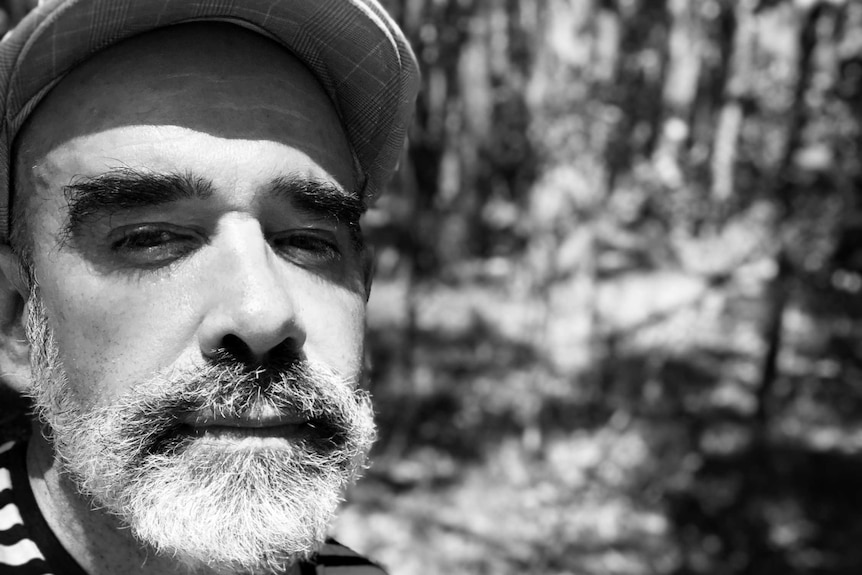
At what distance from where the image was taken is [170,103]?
1417 mm

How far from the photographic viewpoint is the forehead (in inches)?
55.1

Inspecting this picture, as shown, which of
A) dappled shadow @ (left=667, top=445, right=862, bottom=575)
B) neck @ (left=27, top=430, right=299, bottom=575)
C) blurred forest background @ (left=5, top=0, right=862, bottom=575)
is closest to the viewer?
neck @ (left=27, top=430, right=299, bottom=575)

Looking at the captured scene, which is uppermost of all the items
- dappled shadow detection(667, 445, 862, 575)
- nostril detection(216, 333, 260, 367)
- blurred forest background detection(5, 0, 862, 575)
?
blurred forest background detection(5, 0, 862, 575)

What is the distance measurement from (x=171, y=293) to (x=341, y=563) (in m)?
0.75

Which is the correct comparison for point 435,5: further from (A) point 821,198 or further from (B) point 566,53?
(A) point 821,198

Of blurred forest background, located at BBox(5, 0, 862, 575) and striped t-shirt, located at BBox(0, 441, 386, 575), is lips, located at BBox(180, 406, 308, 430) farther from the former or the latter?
blurred forest background, located at BBox(5, 0, 862, 575)

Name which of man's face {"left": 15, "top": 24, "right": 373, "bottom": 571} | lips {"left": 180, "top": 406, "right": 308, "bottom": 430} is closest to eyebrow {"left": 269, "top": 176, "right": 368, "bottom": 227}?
man's face {"left": 15, "top": 24, "right": 373, "bottom": 571}

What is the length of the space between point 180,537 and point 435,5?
11.0ft

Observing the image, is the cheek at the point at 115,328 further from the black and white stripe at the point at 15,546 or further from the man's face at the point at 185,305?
the black and white stripe at the point at 15,546

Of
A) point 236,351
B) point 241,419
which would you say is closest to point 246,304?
point 236,351

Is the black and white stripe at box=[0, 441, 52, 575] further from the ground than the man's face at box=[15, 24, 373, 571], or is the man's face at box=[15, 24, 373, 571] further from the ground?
the man's face at box=[15, 24, 373, 571]

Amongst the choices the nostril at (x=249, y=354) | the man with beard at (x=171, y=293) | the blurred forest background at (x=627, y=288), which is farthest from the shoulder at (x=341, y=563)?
the blurred forest background at (x=627, y=288)

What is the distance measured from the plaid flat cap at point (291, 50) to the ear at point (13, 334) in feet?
0.28

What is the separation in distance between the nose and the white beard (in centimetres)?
5
